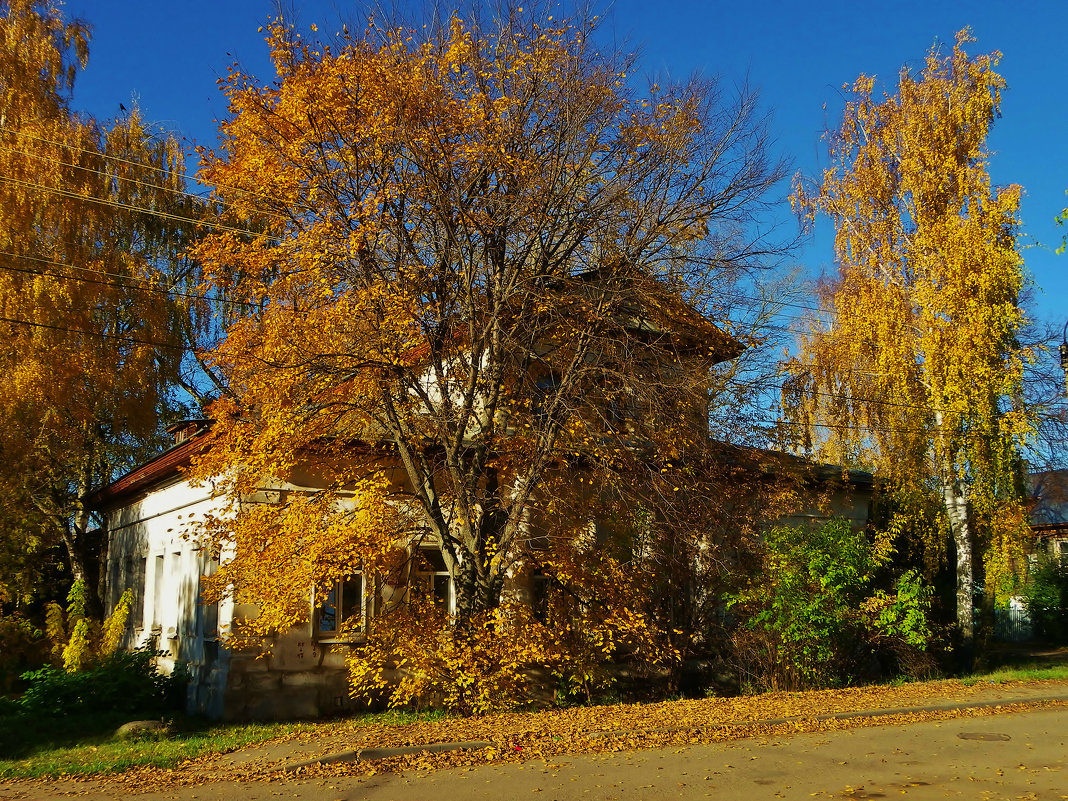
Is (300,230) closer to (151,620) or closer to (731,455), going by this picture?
(731,455)

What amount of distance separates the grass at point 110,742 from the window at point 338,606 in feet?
5.71

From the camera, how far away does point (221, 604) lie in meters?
15.0

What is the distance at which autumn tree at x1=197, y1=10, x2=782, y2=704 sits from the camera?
12.9 m

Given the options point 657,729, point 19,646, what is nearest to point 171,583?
point 19,646

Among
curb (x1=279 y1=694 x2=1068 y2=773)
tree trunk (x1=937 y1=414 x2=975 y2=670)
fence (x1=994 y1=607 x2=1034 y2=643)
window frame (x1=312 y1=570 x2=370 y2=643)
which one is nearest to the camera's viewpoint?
curb (x1=279 y1=694 x2=1068 y2=773)

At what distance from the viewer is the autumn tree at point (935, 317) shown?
20.4 m

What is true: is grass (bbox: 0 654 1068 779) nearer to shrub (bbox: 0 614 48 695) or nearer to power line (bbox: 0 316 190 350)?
shrub (bbox: 0 614 48 695)

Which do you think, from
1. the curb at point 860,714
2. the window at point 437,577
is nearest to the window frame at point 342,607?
the window at point 437,577

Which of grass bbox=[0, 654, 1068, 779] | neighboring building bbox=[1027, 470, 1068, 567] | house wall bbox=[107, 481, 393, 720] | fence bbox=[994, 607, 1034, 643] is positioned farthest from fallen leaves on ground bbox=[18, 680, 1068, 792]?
neighboring building bbox=[1027, 470, 1068, 567]

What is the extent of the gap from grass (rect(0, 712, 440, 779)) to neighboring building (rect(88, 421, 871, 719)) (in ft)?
2.66

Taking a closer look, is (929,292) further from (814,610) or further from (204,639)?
(204,639)

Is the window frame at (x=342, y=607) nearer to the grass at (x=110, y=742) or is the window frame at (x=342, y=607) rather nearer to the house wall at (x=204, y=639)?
the house wall at (x=204, y=639)

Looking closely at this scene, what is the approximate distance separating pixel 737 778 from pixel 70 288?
1743 centimetres

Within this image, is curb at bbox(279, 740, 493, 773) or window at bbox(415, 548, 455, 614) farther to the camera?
window at bbox(415, 548, 455, 614)
